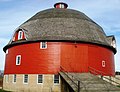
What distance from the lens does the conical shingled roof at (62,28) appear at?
84.4ft

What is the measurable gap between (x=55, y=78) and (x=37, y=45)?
183 inches

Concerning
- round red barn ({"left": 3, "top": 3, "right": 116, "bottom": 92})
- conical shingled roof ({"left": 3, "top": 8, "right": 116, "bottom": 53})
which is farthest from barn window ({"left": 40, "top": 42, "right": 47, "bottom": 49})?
conical shingled roof ({"left": 3, "top": 8, "right": 116, "bottom": 53})

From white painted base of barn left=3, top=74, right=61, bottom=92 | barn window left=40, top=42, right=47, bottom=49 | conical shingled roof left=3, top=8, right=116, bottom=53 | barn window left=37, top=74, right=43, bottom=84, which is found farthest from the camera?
conical shingled roof left=3, top=8, right=116, bottom=53

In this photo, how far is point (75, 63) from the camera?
25312 mm

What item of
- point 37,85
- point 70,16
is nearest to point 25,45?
point 37,85

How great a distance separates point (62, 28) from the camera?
2652 centimetres

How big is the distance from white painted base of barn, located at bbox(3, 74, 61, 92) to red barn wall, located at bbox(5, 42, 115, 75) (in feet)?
1.67

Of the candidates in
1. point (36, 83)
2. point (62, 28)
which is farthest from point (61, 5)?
point (36, 83)

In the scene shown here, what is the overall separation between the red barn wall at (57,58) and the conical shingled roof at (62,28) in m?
0.79

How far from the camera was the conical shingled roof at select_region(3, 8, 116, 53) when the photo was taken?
2572 centimetres

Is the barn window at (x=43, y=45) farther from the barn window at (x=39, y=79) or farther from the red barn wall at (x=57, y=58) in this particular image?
the barn window at (x=39, y=79)

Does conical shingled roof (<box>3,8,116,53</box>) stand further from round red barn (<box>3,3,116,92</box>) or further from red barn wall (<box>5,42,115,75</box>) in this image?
red barn wall (<box>5,42,115,75</box>)

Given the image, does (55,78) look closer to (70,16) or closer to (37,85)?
(37,85)

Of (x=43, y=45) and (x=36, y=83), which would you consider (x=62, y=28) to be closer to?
(x=43, y=45)
